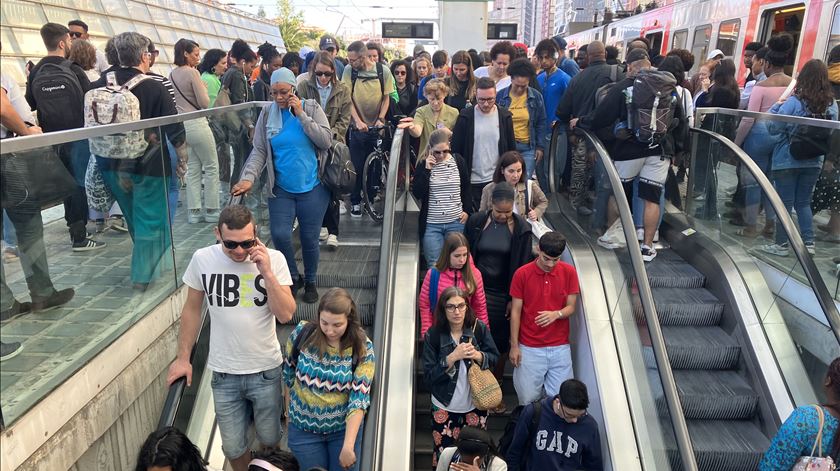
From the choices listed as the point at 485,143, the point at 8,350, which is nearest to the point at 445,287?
the point at 485,143

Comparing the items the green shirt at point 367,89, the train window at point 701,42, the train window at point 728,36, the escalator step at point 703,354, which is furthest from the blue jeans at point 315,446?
the train window at point 701,42

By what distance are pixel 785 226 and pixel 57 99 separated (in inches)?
234

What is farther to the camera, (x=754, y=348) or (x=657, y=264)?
(x=657, y=264)

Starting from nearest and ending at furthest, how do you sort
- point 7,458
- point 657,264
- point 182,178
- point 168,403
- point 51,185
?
point 7,458 < point 51,185 < point 168,403 < point 182,178 < point 657,264

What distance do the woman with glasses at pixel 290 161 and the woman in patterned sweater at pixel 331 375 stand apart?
5.30 ft

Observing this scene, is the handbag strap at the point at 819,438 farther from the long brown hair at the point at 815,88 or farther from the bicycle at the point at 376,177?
the bicycle at the point at 376,177

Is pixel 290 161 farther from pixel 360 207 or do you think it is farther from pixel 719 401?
pixel 719 401

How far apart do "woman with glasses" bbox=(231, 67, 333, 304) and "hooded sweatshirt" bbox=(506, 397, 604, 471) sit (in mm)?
2329

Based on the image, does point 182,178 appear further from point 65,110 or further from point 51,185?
point 51,185

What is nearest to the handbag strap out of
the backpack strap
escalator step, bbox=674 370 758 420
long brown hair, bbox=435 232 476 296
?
escalator step, bbox=674 370 758 420

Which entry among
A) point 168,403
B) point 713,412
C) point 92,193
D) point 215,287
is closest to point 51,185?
point 92,193

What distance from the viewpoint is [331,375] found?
3.42 metres

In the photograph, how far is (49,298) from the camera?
10.3 feet

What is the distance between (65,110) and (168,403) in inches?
104
